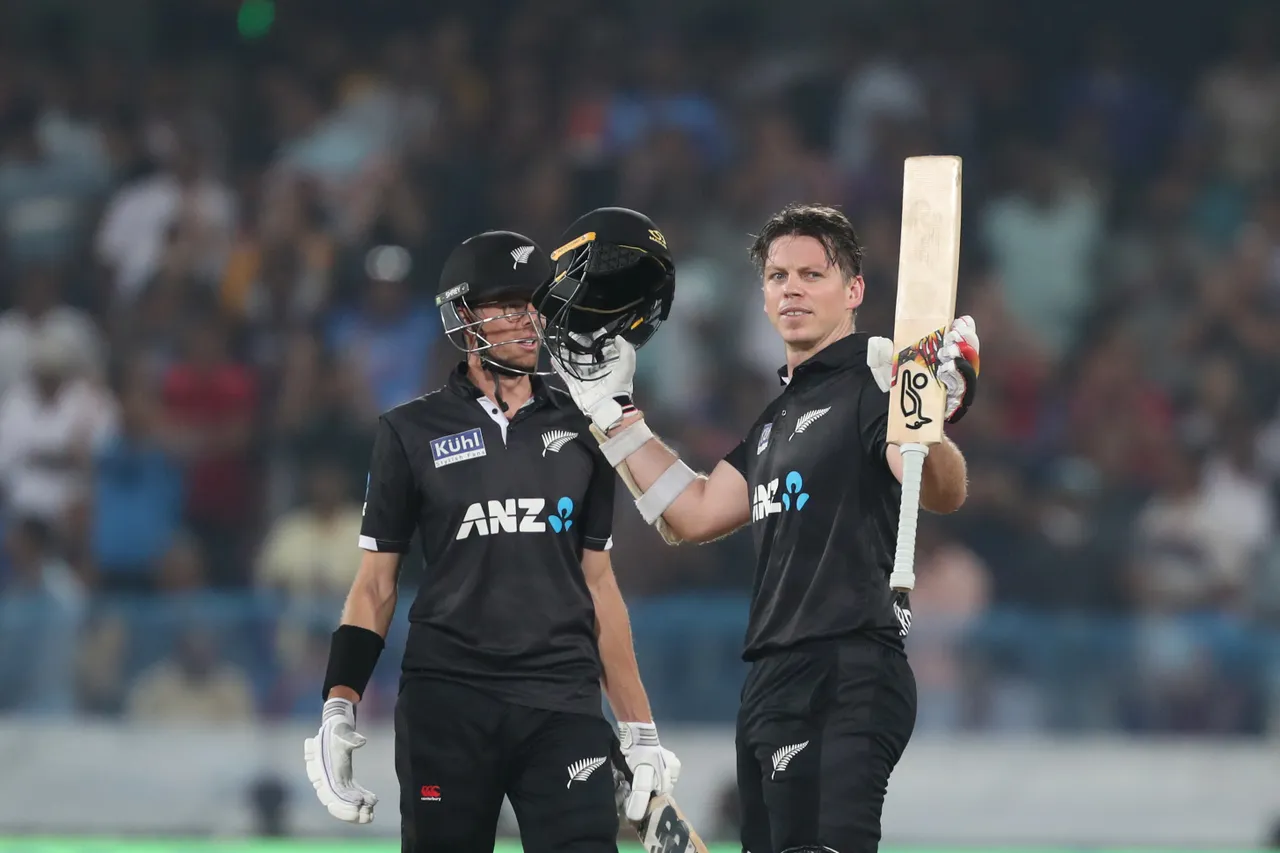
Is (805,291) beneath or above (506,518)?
above

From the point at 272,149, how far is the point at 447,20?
4.69ft

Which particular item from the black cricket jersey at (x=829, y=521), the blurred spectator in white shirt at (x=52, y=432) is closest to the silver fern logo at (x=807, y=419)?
the black cricket jersey at (x=829, y=521)

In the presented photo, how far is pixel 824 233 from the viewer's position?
482 centimetres

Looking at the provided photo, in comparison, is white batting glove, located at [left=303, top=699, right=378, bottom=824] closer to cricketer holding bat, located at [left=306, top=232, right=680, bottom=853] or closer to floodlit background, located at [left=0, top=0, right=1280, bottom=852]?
cricketer holding bat, located at [left=306, top=232, right=680, bottom=853]

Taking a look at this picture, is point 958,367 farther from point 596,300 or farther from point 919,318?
point 596,300

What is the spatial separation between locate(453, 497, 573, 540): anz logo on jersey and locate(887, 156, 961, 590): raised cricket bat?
990mm

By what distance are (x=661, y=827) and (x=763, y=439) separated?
1064mm

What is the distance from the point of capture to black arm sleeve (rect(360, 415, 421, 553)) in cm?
512

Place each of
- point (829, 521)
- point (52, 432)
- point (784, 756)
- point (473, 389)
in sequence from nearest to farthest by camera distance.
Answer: point (784, 756)
point (829, 521)
point (473, 389)
point (52, 432)

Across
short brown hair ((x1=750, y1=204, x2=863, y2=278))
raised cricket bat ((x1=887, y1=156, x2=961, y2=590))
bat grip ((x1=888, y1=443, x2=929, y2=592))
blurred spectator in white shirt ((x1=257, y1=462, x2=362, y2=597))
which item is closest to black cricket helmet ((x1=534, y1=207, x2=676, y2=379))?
short brown hair ((x1=750, y1=204, x2=863, y2=278))

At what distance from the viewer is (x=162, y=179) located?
1141cm

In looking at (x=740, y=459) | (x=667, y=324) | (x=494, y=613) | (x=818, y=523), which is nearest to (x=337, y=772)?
(x=494, y=613)

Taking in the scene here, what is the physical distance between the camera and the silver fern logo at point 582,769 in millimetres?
4891

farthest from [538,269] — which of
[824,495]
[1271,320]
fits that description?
[1271,320]
